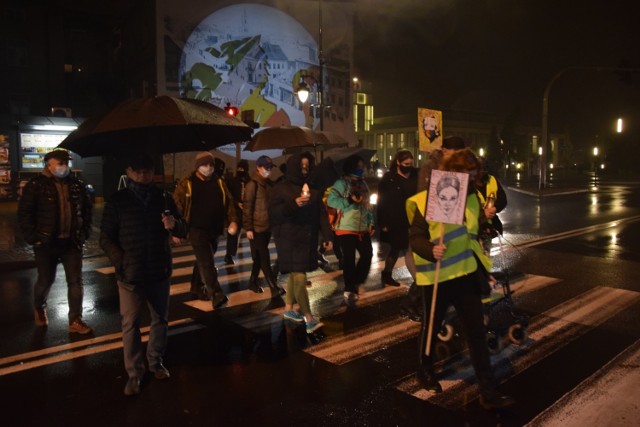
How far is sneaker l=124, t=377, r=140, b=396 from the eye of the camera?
429 centimetres

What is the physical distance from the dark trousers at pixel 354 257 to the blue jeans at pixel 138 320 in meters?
2.94

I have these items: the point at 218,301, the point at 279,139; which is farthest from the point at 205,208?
the point at 279,139

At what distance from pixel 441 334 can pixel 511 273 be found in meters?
3.81

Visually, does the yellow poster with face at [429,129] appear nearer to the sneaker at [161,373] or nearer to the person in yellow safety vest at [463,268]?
the person in yellow safety vest at [463,268]

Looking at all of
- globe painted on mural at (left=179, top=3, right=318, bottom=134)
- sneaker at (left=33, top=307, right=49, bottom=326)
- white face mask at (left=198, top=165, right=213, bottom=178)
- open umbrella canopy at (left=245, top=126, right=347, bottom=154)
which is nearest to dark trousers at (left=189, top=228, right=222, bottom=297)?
white face mask at (left=198, top=165, right=213, bottom=178)

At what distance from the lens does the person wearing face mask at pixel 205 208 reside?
653cm

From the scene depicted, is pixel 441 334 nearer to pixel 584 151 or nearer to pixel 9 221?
pixel 9 221

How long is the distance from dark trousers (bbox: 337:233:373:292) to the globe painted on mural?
2360 centimetres

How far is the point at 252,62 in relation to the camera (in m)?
31.6

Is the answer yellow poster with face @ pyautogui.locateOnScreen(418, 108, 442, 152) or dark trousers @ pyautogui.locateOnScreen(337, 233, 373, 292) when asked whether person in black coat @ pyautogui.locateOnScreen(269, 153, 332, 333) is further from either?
yellow poster with face @ pyautogui.locateOnScreen(418, 108, 442, 152)

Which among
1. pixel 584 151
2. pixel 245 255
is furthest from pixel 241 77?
pixel 584 151

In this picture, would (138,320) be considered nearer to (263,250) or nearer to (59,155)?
(59,155)

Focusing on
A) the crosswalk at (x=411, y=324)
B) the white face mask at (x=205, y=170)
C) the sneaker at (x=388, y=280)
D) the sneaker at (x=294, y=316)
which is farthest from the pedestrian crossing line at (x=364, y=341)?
the white face mask at (x=205, y=170)

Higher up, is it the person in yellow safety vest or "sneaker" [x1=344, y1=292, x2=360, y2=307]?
the person in yellow safety vest
